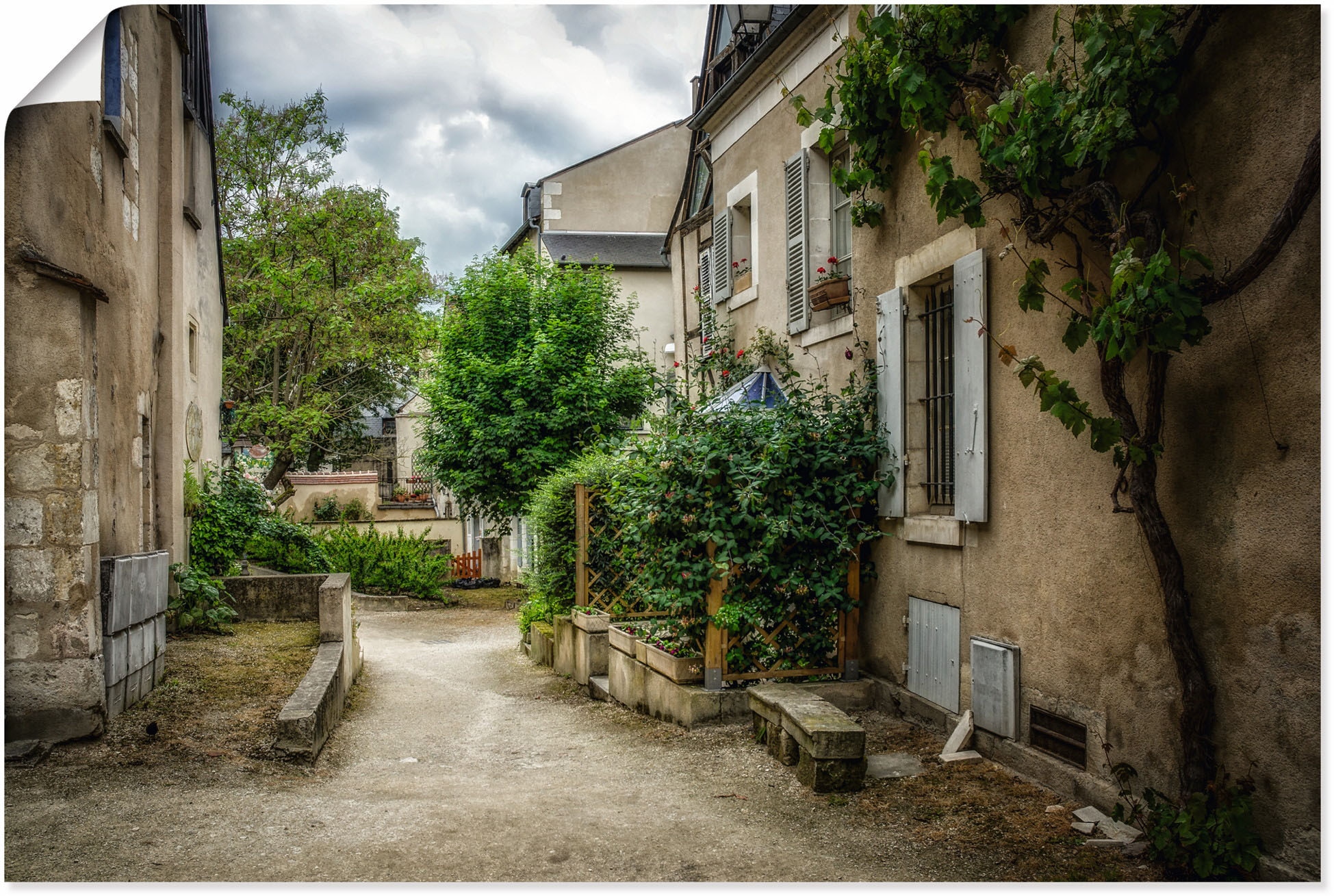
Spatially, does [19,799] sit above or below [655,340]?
below

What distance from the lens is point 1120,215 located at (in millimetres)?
4082

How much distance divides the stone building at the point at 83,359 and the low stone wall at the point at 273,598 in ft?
5.34

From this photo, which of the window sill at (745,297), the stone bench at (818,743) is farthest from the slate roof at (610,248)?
the stone bench at (818,743)

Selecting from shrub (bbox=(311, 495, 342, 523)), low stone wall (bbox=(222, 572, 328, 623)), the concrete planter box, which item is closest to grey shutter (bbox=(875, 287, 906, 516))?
the concrete planter box

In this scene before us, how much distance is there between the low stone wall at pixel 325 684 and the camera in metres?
5.88

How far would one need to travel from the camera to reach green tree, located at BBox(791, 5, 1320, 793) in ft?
12.1

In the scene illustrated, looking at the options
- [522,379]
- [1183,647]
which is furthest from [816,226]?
[522,379]

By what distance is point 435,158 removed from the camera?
20.5 ft

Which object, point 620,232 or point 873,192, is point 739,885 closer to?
point 873,192

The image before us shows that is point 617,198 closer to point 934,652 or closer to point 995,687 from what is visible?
point 934,652

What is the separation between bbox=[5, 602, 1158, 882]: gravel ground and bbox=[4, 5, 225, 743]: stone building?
1.77 ft

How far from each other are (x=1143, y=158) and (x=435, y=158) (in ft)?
13.0

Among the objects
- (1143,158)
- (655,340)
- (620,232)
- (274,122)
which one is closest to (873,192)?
(1143,158)

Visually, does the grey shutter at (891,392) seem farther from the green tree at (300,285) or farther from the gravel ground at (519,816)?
the green tree at (300,285)
